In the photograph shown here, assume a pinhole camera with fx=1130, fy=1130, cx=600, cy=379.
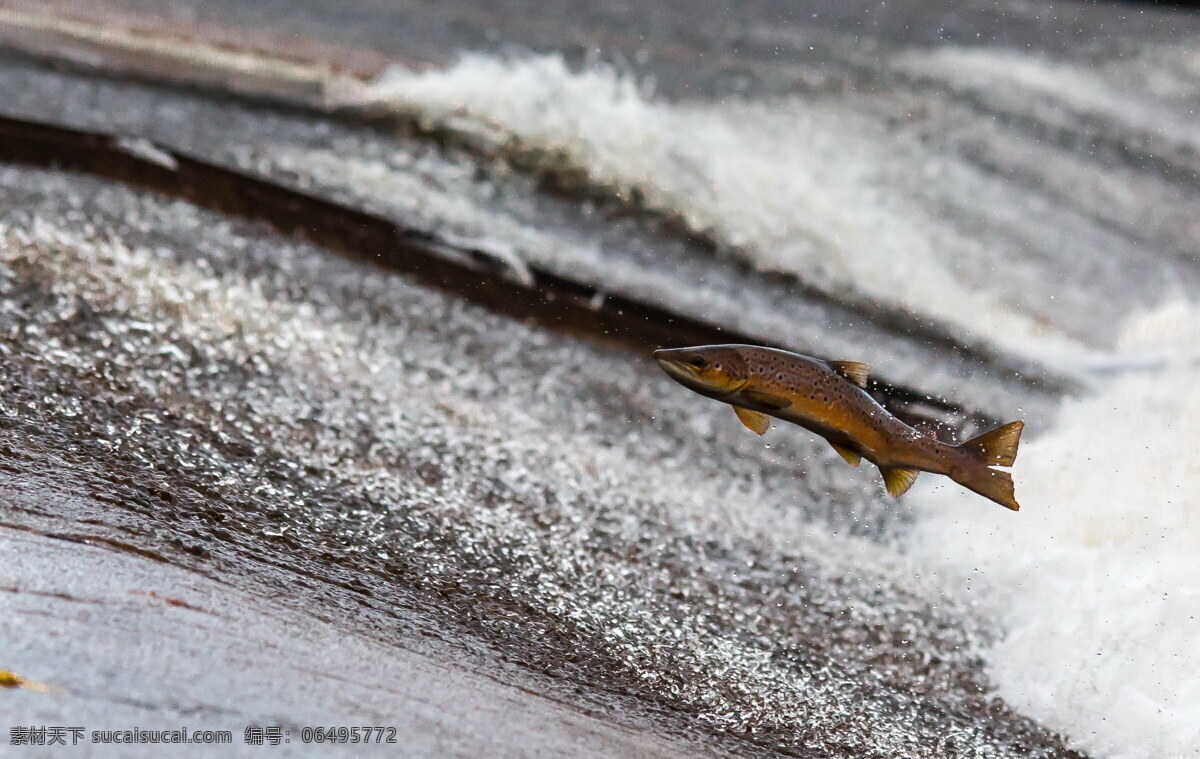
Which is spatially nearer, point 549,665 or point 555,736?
point 555,736

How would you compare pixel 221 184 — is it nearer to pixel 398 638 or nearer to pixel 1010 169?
pixel 398 638

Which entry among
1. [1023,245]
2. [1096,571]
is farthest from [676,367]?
[1023,245]

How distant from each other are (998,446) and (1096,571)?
751 mm

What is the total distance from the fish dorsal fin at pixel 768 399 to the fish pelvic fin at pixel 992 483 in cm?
26

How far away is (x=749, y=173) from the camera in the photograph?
276 cm

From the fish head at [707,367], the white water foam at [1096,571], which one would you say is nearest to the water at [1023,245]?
the white water foam at [1096,571]

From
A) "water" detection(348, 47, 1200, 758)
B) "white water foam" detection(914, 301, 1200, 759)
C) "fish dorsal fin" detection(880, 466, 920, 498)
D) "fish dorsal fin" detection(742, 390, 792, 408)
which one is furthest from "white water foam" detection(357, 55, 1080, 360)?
"fish dorsal fin" detection(742, 390, 792, 408)

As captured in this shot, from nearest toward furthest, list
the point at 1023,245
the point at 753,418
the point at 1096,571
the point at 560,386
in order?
the point at 753,418 < the point at 1096,571 < the point at 560,386 < the point at 1023,245

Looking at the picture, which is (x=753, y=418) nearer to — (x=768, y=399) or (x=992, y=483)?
(x=768, y=399)

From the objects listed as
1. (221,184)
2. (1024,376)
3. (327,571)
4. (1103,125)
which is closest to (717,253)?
(1024,376)

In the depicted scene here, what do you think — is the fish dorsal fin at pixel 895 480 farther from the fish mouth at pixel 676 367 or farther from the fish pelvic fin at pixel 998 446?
the fish mouth at pixel 676 367

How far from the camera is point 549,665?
1.60m

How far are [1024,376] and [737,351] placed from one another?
4.88ft

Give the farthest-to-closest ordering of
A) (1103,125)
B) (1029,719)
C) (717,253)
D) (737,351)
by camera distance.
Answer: (1103,125), (717,253), (1029,719), (737,351)
